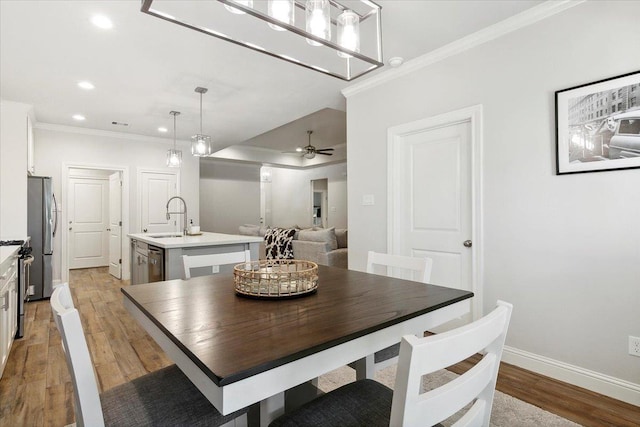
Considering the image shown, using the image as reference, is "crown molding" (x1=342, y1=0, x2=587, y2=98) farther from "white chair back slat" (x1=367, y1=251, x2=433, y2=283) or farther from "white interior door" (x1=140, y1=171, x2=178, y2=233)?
"white interior door" (x1=140, y1=171, x2=178, y2=233)

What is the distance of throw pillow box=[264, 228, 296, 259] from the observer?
5.26 meters

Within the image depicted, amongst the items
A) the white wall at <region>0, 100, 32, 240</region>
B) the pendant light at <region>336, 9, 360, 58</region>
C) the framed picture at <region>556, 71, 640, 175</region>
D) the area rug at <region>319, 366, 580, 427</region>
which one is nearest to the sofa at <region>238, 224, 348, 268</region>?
the area rug at <region>319, 366, 580, 427</region>

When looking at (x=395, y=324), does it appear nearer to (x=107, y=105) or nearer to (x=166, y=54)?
(x=166, y=54)

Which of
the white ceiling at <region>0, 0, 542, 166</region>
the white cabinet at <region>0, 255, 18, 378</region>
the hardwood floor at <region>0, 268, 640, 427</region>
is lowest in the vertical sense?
the hardwood floor at <region>0, 268, 640, 427</region>

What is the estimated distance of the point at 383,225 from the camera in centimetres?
331

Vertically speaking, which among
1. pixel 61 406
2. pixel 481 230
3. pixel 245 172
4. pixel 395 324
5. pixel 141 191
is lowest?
pixel 61 406

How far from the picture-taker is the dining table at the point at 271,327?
750mm

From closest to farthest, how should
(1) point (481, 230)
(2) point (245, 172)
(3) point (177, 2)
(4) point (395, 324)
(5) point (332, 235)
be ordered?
(4) point (395, 324), (3) point (177, 2), (1) point (481, 230), (5) point (332, 235), (2) point (245, 172)

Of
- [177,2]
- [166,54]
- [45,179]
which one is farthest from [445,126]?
[45,179]

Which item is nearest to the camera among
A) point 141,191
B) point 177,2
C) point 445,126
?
point 177,2

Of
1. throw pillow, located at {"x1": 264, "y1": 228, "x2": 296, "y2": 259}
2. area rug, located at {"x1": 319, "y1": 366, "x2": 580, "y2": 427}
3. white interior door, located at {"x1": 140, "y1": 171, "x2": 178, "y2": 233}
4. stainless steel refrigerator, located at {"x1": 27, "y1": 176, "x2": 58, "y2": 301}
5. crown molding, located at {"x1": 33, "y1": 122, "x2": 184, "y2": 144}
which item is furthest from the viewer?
white interior door, located at {"x1": 140, "y1": 171, "x2": 178, "y2": 233}

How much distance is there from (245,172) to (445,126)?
7090 mm

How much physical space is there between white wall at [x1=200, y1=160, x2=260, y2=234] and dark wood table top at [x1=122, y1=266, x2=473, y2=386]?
732cm

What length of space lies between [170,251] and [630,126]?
3396mm
